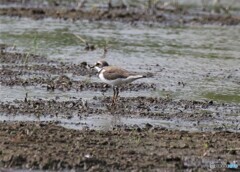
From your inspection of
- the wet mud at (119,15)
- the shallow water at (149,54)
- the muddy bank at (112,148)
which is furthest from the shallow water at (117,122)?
the wet mud at (119,15)

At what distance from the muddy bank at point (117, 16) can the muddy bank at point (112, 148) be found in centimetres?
1333

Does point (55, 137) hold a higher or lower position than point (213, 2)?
higher

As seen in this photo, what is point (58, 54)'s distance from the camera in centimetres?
1838

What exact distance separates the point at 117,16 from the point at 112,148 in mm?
15019

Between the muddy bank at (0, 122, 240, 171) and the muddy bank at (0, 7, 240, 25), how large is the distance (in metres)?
13.3

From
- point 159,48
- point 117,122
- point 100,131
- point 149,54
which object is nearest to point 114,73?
point 117,122

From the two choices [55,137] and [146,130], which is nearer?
[55,137]

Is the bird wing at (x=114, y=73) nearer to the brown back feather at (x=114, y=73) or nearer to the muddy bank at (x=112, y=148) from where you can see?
the brown back feather at (x=114, y=73)

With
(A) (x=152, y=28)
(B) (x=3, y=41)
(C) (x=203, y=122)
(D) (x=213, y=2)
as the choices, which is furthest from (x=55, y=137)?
(D) (x=213, y=2)

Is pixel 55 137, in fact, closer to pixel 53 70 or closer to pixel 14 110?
pixel 14 110

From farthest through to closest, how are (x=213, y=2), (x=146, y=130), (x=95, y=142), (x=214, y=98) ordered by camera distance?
(x=213, y=2), (x=214, y=98), (x=146, y=130), (x=95, y=142)

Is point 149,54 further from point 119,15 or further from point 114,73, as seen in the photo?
point 119,15

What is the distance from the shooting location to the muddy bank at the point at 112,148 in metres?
9.47

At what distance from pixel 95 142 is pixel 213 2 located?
1797 centimetres
